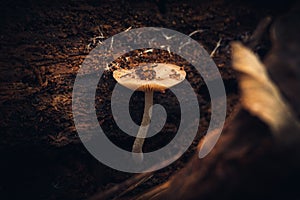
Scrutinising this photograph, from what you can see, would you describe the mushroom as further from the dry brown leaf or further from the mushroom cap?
the dry brown leaf

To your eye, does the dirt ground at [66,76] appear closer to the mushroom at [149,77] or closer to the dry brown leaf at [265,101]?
the mushroom at [149,77]

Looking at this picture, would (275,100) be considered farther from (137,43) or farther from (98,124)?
(98,124)

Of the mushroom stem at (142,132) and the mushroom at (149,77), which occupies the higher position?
the mushroom at (149,77)

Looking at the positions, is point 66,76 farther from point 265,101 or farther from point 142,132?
point 265,101

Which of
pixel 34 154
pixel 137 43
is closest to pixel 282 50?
pixel 137 43

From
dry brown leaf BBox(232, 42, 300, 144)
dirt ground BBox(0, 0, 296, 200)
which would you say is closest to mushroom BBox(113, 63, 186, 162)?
dirt ground BBox(0, 0, 296, 200)

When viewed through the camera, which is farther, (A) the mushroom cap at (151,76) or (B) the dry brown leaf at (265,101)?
(A) the mushroom cap at (151,76)

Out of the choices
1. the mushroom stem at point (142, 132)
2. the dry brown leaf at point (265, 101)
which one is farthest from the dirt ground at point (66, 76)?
the dry brown leaf at point (265, 101)
